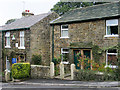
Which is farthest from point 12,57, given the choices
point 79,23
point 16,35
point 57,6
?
point 57,6

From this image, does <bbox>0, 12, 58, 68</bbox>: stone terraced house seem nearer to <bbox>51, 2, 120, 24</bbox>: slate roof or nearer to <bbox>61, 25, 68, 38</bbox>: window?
<bbox>51, 2, 120, 24</bbox>: slate roof

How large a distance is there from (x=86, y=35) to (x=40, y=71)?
17.2 feet

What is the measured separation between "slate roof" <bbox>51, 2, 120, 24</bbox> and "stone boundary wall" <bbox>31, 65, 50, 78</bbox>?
504 cm

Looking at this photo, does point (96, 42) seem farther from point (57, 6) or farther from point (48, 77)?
point (57, 6)

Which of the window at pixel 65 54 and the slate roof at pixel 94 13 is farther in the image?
the window at pixel 65 54

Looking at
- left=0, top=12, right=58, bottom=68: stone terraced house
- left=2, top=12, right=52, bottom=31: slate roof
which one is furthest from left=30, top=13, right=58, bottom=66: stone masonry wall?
left=2, top=12, right=52, bottom=31: slate roof

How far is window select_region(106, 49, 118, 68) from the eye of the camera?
1446 cm

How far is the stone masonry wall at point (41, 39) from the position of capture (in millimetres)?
19922

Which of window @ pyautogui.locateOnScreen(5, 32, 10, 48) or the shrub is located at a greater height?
window @ pyautogui.locateOnScreen(5, 32, 10, 48)

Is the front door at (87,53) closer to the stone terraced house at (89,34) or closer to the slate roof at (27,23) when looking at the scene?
the stone terraced house at (89,34)

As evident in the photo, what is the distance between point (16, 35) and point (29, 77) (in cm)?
670

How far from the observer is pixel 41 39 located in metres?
20.6

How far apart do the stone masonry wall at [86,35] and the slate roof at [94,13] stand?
0.49 metres

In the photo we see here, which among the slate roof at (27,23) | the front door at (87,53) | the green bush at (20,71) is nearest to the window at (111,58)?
the front door at (87,53)
